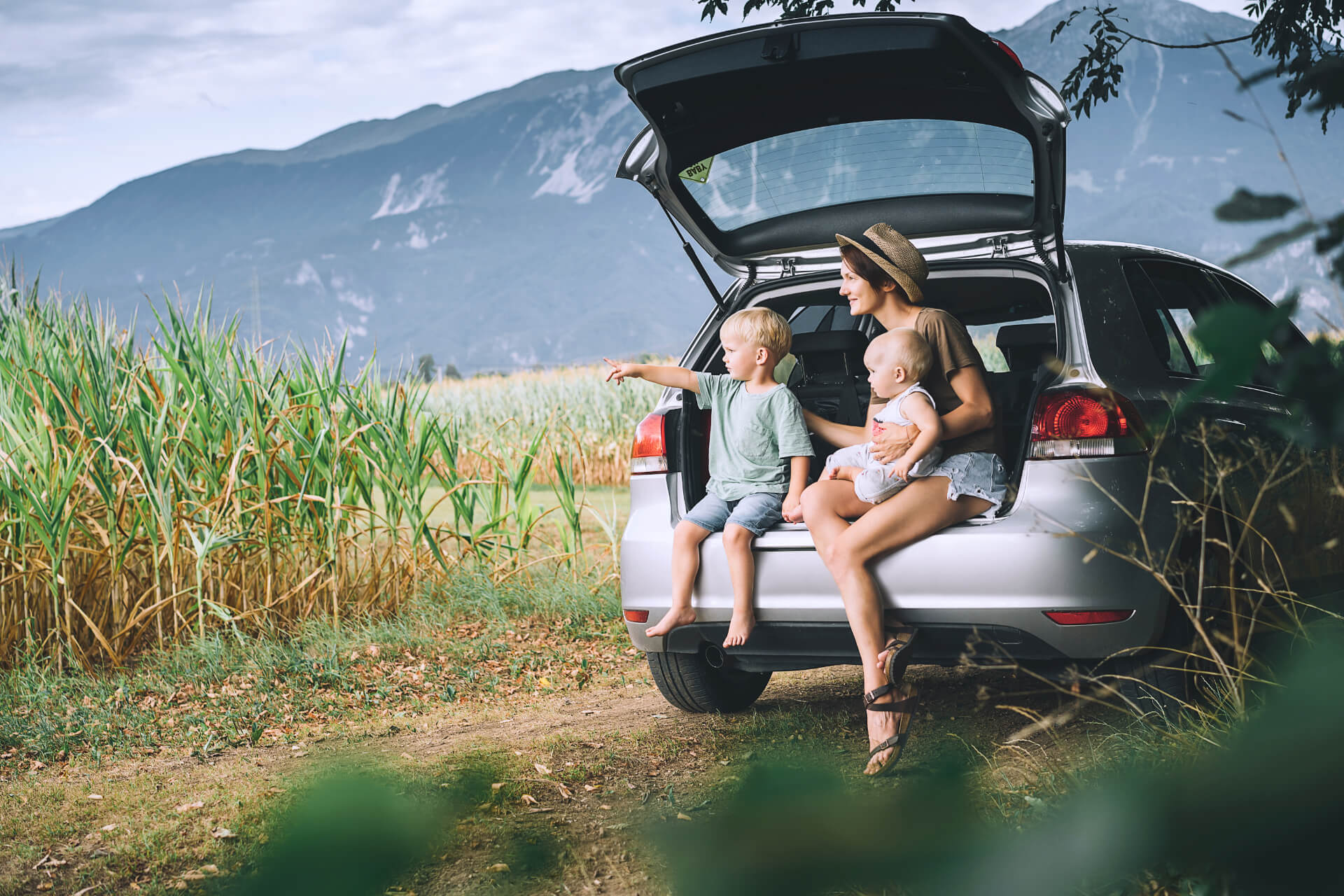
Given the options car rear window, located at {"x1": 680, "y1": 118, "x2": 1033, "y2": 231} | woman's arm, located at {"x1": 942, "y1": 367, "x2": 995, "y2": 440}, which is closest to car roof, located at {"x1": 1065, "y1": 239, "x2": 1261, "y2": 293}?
car rear window, located at {"x1": 680, "y1": 118, "x2": 1033, "y2": 231}

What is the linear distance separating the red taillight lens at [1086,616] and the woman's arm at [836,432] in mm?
983

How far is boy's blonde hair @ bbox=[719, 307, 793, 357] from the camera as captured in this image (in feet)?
12.5

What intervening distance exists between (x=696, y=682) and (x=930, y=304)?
1830mm

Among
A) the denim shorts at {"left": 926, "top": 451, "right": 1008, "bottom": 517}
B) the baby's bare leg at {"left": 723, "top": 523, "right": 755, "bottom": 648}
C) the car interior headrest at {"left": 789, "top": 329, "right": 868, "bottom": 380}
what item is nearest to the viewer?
the denim shorts at {"left": 926, "top": 451, "right": 1008, "bottom": 517}

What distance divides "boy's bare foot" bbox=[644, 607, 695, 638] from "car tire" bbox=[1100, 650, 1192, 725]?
121 centimetres

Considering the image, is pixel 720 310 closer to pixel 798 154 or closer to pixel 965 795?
pixel 798 154

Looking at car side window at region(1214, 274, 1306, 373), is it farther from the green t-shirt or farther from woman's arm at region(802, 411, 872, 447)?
woman's arm at region(802, 411, 872, 447)

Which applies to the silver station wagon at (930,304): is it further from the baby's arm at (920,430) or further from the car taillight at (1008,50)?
the baby's arm at (920,430)

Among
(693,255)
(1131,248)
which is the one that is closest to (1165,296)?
(1131,248)

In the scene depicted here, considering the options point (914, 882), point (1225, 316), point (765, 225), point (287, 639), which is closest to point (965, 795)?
point (914, 882)

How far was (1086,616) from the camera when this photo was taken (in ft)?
9.96

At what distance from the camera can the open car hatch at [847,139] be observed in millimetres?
3416

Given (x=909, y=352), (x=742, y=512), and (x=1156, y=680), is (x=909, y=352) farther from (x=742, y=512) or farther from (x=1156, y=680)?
(x=1156, y=680)

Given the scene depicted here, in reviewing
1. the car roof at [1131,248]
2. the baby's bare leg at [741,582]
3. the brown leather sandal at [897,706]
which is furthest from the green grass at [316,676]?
the car roof at [1131,248]
